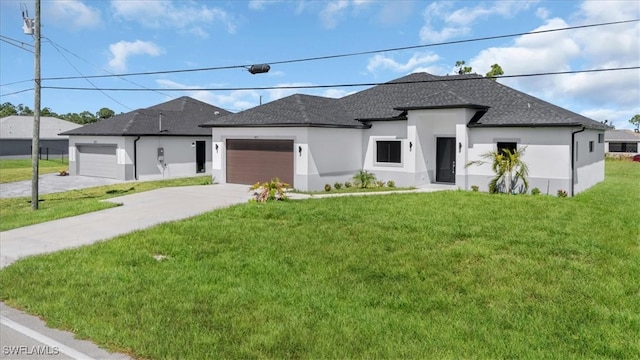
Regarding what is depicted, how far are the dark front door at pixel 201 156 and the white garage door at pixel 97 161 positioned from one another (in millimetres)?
5445

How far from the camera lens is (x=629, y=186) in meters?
23.7

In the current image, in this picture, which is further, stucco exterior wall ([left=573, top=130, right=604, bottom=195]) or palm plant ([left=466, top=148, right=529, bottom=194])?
stucco exterior wall ([left=573, top=130, right=604, bottom=195])

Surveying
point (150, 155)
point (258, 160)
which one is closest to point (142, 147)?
point (150, 155)

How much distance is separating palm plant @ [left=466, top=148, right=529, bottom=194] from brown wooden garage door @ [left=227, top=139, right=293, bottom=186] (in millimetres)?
8935

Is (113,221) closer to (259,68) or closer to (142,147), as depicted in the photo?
(259,68)

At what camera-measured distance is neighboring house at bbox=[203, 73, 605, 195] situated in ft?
61.8

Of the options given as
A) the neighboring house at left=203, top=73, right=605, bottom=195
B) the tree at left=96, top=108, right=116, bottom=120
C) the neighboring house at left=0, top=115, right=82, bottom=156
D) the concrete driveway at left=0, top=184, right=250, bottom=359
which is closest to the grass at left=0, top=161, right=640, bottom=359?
the concrete driveway at left=0, top=184, right=250, bottom=359

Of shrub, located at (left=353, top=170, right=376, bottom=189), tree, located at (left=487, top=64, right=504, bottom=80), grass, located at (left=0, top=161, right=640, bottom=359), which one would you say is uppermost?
tree, located at (left=487, top=64, right=504, bottom=80)

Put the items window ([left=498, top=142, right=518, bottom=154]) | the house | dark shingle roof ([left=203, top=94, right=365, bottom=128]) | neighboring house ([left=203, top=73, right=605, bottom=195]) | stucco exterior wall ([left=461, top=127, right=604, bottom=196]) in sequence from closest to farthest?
stucco exterior wall ([left=461, top=127, right=604, bottom=196]) < neighboring house ([left=203, top=73, right=605, bottom=195]) < window ([left=498, top=142, right=518, bottom=154]) < dark shingle roof ([left=203, top=94, right=365, bottom=128]) < the house

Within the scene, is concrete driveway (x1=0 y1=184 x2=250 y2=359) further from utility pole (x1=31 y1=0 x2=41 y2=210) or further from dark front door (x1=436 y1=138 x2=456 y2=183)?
dark front door (x1=436 y1=138 x2=456 y2=183)

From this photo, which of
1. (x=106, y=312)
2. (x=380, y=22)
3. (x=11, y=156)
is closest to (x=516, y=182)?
(x=380, y=22)

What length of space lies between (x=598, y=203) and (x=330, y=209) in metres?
10.0

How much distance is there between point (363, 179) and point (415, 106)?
4.50m

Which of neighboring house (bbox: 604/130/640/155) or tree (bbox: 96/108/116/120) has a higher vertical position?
tree (bbox: 96/108/116/120)
